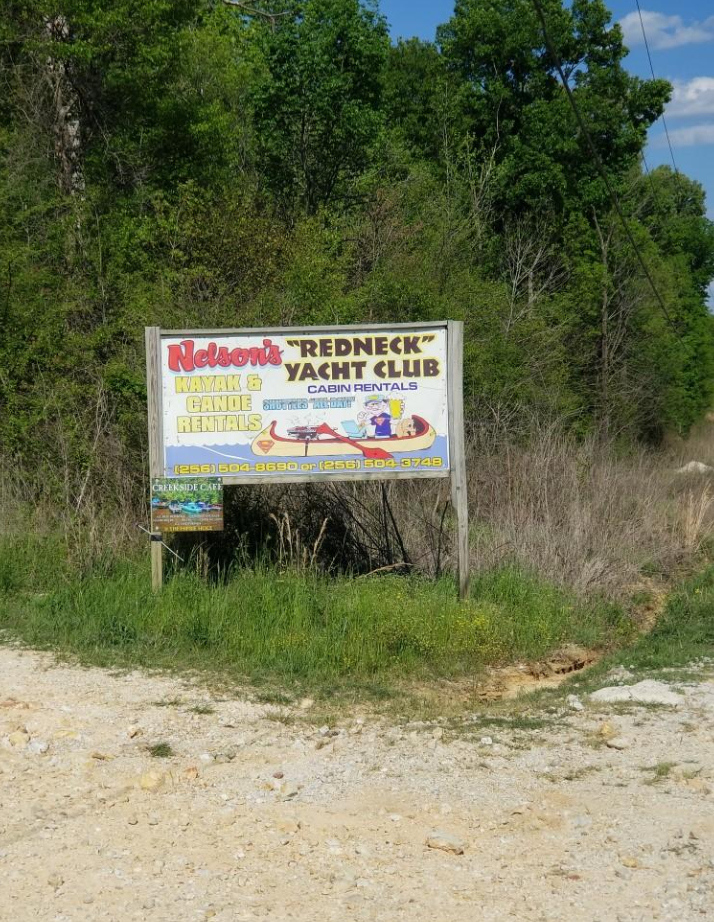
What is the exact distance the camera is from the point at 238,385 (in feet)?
30.3

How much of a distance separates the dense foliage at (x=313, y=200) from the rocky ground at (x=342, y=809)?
545 centimetres

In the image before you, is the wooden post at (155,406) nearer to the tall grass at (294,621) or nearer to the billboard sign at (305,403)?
the billboard sign at (305,403)

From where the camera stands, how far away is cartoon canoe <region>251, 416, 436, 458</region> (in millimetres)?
9086

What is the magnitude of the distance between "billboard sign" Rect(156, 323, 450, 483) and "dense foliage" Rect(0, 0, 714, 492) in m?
2.31

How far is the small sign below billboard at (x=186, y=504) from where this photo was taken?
8953 millimetres

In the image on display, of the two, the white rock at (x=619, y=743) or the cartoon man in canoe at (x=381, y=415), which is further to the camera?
the cartoon man in canoe at (x=381, y=415)

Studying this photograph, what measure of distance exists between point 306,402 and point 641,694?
12.3 feet

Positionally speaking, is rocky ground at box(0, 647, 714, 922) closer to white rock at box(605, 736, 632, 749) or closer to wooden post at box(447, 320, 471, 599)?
white rock at box(605, 736, 632, 749)

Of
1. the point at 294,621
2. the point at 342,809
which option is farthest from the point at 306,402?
the point at 342,809

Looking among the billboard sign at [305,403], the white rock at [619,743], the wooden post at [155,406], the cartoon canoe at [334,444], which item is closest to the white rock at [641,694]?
the white rock at [619,743]

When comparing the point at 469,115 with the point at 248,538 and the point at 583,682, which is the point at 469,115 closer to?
the point at 248,538

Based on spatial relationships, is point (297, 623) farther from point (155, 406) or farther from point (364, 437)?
point (155, 406)

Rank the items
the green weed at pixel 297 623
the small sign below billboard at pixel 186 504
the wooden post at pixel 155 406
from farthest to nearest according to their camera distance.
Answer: the wooden post at pixel 155 406
the small sign below billboard at pixel 186 504
the green weed at pixel 297 623

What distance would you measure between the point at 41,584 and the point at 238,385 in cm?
258
